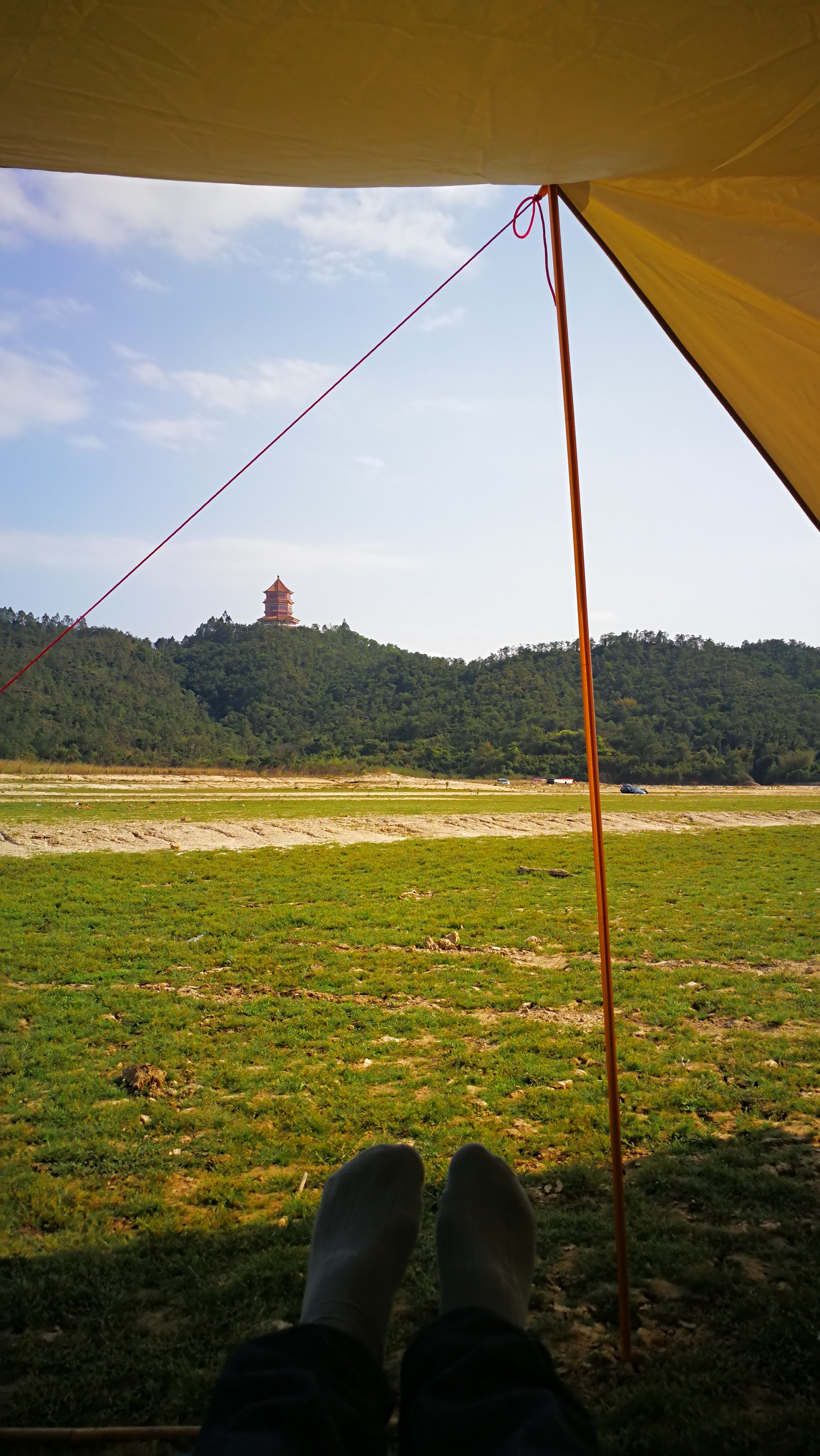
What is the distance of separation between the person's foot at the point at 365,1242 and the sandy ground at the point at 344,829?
8.43 m

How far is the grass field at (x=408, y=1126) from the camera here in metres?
1.27

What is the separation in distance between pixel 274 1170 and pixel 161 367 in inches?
315

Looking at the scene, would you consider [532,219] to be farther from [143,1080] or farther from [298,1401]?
[143,1080]

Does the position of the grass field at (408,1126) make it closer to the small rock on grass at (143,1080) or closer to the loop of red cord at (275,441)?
the small rock on grass at (143,1080)

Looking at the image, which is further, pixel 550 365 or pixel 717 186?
pixel 550 365

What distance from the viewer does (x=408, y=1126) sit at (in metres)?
2.61

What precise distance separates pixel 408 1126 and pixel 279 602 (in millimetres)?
40091

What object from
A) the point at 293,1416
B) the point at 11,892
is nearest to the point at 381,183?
the point at 293,1416

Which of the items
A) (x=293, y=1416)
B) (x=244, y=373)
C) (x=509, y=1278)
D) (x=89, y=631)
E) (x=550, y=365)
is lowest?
(x=509, y=1278)

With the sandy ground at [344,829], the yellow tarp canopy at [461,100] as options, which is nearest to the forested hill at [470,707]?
the sandy ground at [344,829]

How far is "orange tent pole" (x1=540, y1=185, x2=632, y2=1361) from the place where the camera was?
4.40ft

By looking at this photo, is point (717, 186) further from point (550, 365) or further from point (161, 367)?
point (161, 367)

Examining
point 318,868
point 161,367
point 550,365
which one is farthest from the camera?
point 318,868

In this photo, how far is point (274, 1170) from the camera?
88.4 inches
